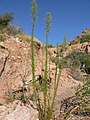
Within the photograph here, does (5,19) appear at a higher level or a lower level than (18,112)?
higher

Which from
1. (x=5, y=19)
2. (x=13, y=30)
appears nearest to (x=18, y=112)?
(x=13, y=30)

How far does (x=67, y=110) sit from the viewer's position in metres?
6.15

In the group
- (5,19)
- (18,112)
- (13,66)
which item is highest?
(5,19)

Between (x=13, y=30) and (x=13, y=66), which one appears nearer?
(x=13, y=66)

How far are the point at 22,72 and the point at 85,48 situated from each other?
1829 cm

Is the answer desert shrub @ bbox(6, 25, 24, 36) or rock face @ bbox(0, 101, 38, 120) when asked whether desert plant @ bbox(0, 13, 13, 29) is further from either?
rock face @ bbox(0, 101, 38, 120)

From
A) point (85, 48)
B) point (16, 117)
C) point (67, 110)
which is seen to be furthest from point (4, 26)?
point (85, 48)

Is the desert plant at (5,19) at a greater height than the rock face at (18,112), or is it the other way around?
the desert plant at (5,19)

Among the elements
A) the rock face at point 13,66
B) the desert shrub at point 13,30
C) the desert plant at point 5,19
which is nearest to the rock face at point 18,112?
the rock face at point 13,66

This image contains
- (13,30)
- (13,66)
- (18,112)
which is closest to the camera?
(18,112)

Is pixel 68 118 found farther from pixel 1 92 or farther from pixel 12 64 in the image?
pixel 12 64

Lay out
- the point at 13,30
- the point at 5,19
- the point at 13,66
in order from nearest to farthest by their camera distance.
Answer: the point at 13,66 → the point at 13,30 → the point at 5,19

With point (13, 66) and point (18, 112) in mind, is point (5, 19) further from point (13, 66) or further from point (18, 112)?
point (18, 112)

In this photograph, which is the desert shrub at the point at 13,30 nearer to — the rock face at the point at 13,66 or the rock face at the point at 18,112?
the rock face at the point at 13,66
